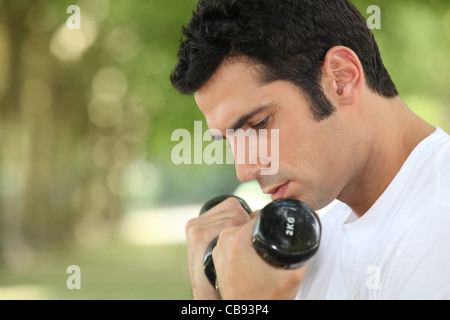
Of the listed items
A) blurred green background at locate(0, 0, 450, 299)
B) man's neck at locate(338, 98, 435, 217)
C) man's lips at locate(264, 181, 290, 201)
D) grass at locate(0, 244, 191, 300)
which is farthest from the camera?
blurred green background at locate(0, 0, 450, 299)

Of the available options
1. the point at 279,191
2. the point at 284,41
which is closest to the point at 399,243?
the point at 279,191

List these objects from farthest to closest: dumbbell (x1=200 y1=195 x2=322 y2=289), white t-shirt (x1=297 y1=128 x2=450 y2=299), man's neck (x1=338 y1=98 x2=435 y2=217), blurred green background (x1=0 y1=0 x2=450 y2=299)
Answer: blurred green background (x1=0 y1=0 x2=450 y2=299)
man's neck (x1=338 y1=98 x2=435 y2=217)
dumbbell (x1=200 y1=195 x2=322 y2=289)
white t-shirt (x1=297 y1=128 x2=450 y2=299)

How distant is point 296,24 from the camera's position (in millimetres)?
2492

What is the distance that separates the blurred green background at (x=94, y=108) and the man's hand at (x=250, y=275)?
23.7ft

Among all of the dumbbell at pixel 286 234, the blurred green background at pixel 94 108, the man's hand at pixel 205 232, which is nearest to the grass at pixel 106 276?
the blurred green background at pixel 94 108

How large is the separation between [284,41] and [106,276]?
34.8ft

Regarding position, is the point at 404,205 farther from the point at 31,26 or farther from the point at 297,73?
the point at 31,26

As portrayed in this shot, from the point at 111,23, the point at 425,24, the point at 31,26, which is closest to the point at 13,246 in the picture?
the point at 31,26

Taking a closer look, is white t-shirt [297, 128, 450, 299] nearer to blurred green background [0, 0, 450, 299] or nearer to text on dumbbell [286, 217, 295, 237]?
A: text on dumbbell [286, 217, 295, 237]

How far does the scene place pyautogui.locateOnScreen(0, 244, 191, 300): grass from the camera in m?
10.2

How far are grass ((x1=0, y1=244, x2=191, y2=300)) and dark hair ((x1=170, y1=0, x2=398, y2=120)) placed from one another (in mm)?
7371

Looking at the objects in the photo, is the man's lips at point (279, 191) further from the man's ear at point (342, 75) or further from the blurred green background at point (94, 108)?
the blurred green background at point (94, 108)

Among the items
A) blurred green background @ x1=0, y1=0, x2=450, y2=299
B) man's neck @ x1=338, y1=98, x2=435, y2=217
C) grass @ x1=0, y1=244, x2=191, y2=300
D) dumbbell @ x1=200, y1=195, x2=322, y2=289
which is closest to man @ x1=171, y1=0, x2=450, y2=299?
man's neck @ x1=338, y1=98, x2=435, y2=217

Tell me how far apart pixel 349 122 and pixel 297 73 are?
295 mm
